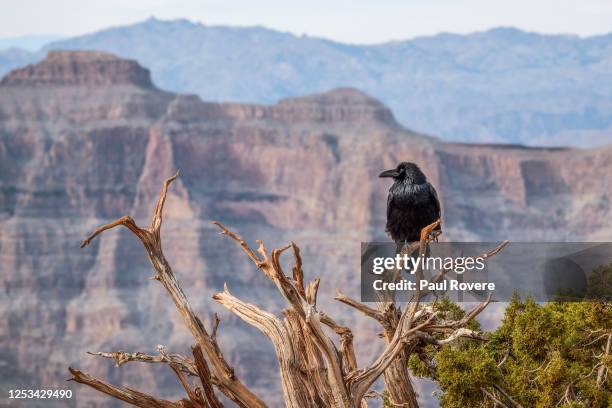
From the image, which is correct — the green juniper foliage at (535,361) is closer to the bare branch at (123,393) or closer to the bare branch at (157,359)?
the bare branch at (157,359)

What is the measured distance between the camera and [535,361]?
19391mm

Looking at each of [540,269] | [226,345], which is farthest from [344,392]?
[226,345]

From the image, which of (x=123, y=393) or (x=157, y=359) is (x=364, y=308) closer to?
(x=157, y=359)

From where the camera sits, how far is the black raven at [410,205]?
18.4 metres

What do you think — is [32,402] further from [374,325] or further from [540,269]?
[540,269]

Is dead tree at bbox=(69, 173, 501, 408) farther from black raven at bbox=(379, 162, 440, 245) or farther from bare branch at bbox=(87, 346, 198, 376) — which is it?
black raven at bbox=(379, 162, 440, 245)

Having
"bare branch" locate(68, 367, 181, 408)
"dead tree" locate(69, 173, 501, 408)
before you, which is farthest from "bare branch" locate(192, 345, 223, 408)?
"bare branch" locate(68, 367, 181, 408)

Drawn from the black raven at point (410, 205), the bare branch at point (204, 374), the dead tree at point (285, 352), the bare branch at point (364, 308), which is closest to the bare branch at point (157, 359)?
the dead tree at point (285, 352)

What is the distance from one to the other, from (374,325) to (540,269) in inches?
6779

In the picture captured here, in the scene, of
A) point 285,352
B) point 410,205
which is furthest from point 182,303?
point 410,205

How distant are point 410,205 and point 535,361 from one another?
3.24 metres

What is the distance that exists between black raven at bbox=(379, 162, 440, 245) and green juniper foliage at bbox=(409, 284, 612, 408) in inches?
68.2

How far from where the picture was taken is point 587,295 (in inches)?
734

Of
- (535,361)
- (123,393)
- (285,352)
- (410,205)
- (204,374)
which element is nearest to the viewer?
(123,393)
